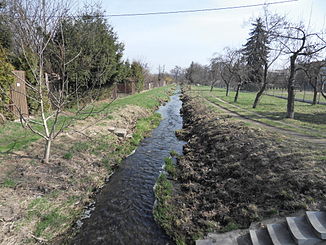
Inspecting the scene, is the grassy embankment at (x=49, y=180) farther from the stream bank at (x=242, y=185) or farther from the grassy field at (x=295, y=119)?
the grassy field at (x=295, y=119)

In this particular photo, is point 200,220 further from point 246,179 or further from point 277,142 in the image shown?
point 277,142

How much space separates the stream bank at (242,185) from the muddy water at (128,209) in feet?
1.85

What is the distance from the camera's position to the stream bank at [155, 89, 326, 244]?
Result: 483 centimetres

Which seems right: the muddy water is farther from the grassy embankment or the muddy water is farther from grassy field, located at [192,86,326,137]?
grassy field, located at [192,86,326,137]

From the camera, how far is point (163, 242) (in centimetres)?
478

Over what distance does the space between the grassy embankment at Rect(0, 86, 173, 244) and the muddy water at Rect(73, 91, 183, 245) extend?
0.50m

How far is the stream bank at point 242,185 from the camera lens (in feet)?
15.9

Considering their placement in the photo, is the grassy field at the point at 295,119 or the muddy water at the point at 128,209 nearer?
the muddy water at the point at 128,209

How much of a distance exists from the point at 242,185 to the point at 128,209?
12.0 ft

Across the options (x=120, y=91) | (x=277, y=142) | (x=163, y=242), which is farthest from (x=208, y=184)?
(x=120, y=91)

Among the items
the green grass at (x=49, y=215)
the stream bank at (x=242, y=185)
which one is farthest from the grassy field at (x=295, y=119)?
the green grass at (x=49, y=215)

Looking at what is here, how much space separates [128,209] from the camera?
Result: 5.90m

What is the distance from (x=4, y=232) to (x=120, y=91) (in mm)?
25077

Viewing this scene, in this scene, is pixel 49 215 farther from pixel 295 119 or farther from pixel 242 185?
pixel 295 119
